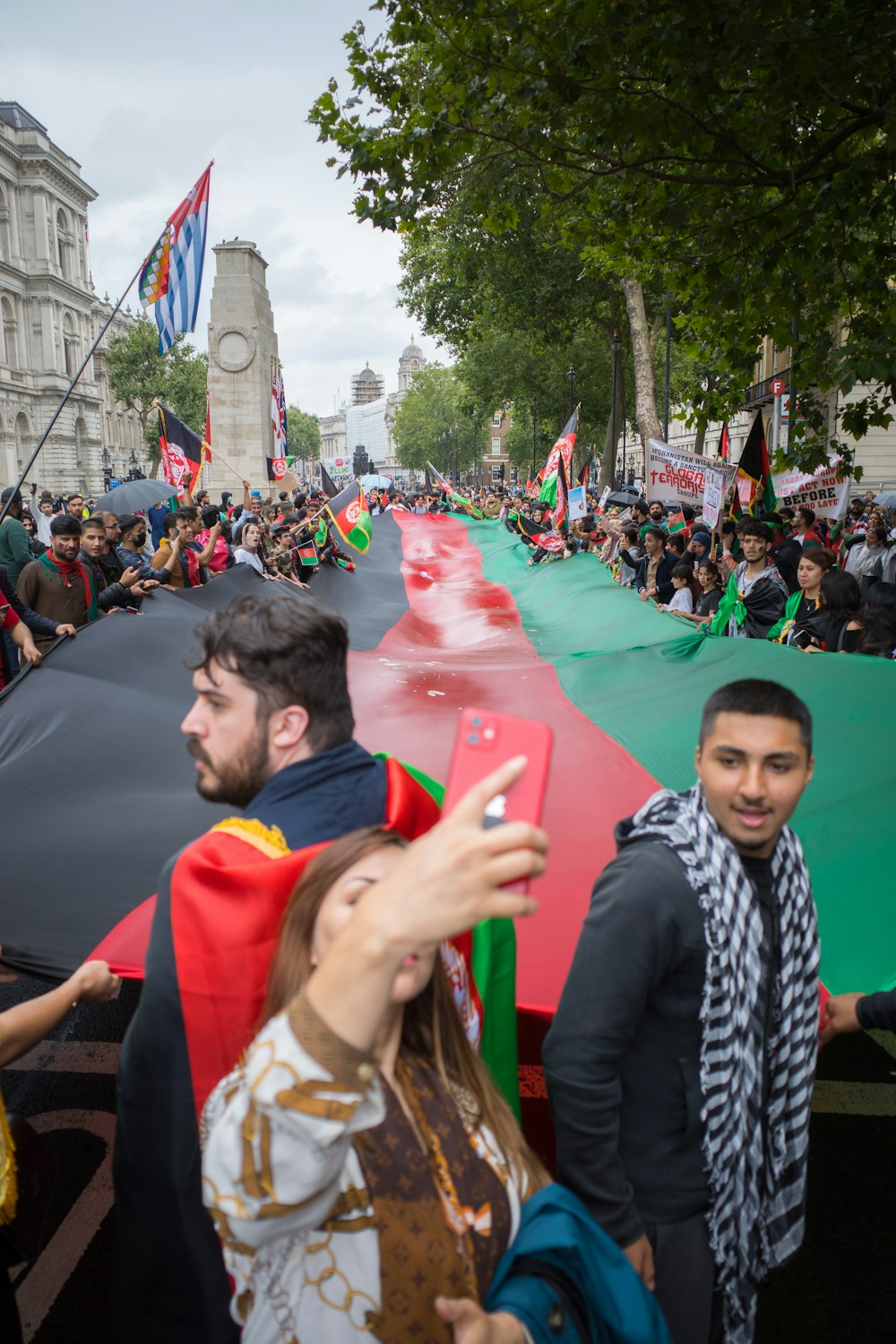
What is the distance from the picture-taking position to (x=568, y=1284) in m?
1.55

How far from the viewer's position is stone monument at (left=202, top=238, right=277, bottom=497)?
102 ft

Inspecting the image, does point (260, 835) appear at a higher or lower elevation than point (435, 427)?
lower

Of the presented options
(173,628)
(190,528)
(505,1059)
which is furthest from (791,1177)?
(190,528)

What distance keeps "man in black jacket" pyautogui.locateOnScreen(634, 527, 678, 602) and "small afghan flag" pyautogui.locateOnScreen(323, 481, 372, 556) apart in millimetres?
4431

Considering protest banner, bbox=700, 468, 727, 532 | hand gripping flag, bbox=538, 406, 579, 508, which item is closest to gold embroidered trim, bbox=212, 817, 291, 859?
protest banner, bbox=700, 468, 727, 532

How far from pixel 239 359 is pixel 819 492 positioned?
24.9 m

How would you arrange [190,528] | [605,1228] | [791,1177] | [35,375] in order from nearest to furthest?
[605,1228] → [791,1177] → [190,528] → [35,375]

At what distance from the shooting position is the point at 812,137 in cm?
609

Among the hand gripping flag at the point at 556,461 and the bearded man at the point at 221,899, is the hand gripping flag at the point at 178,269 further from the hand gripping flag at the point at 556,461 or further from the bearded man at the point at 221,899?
the bearded man at the point at 221,899

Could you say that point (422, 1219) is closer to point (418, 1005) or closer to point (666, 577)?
point (418, 1005)

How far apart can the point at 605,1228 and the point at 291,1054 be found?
1079 mm

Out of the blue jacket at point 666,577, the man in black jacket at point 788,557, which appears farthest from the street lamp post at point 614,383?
the man in black jacket at point 788,557

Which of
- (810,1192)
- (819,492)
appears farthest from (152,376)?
(810,1192)

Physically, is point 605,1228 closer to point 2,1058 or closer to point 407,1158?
point 407,1158
